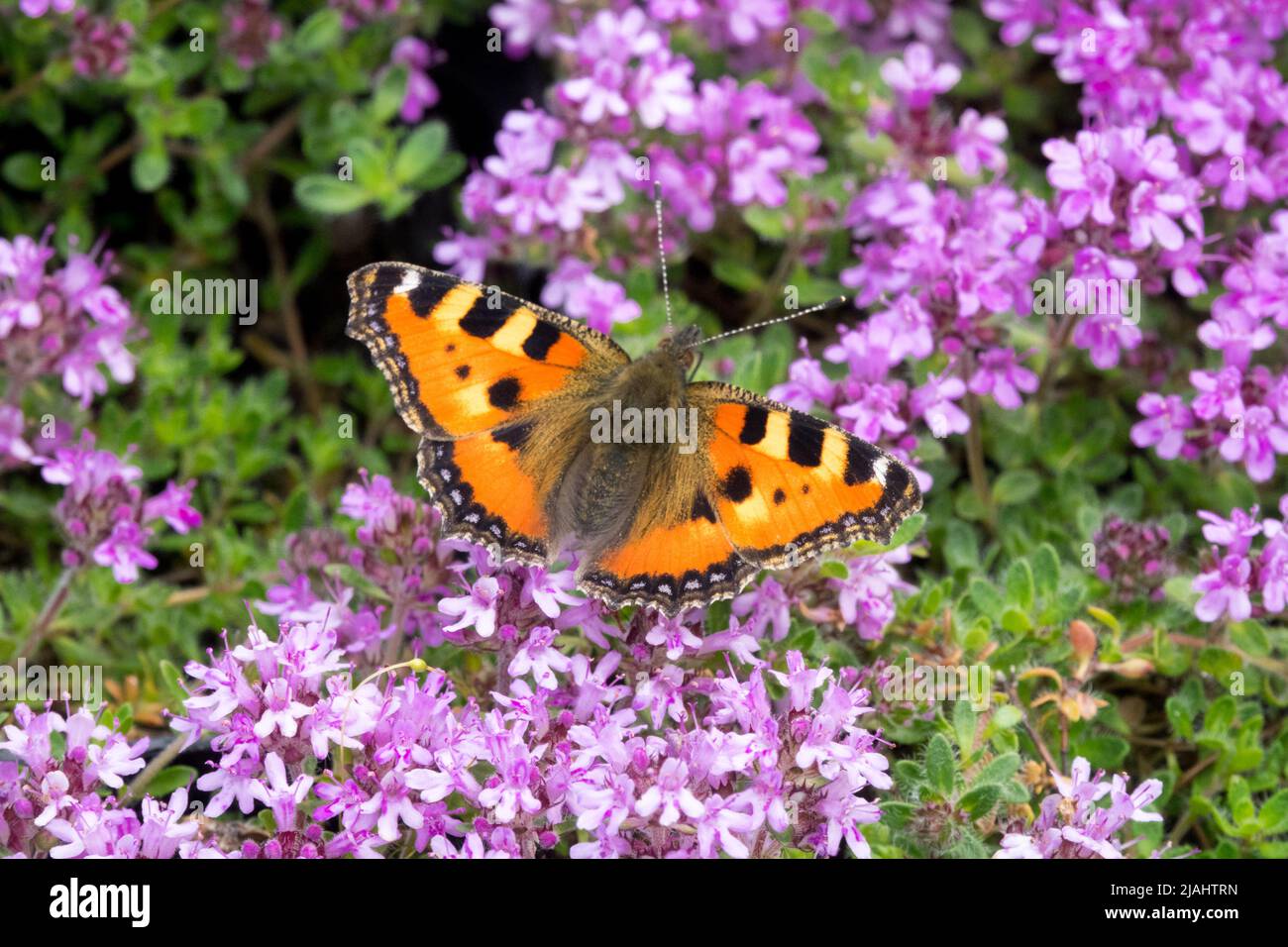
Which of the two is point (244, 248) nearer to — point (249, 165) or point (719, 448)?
point (249, 165)

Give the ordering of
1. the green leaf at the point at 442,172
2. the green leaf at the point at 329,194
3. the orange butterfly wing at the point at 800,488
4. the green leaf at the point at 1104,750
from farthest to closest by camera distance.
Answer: the green leaf at the point at 442,172, the green leaf at the point at 329,194, the green leaf at the point at 1104,750, the orange butterfly wing at the point at 800,488

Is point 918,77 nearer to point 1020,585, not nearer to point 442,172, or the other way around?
point 442,172

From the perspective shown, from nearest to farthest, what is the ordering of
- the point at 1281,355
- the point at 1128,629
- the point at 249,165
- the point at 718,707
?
the point at 718,707, the point at 1128,629, the point at 1281,355, the point at 249,165

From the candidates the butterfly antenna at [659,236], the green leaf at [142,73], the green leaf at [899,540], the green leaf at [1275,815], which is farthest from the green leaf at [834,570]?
the green leaf at [142,73]

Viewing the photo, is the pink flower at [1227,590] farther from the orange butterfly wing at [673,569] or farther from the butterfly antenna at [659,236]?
the butterfly antenna at [659,236]

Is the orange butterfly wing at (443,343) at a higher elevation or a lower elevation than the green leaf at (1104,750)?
higher

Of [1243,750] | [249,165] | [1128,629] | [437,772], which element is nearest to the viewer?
[437,772]

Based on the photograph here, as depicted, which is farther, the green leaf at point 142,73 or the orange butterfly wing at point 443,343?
the green leaf at point 142,73

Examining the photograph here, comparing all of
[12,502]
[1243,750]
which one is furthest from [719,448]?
[12,502]
